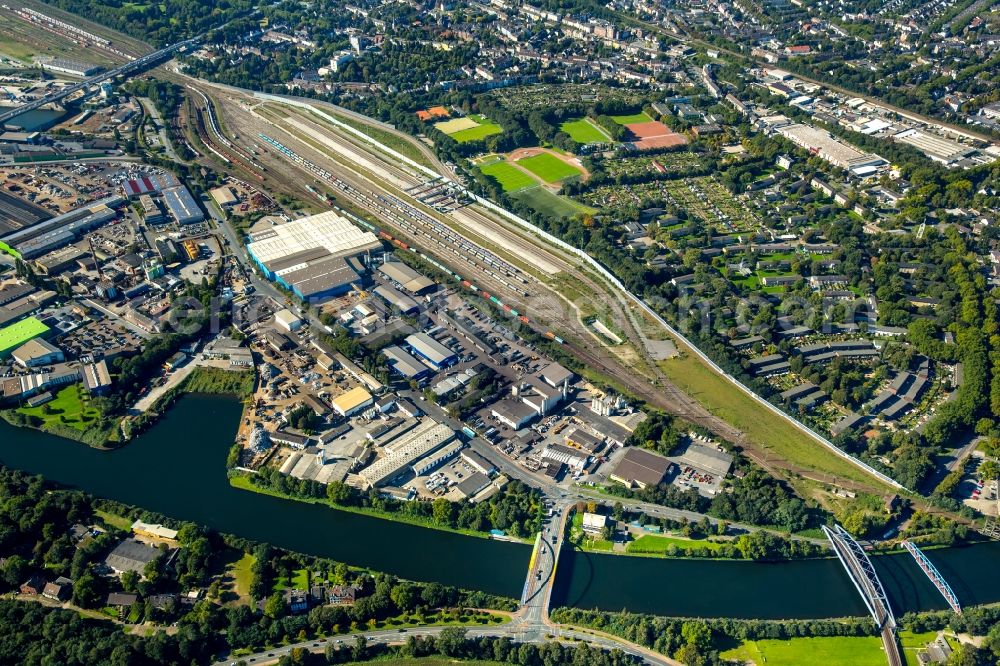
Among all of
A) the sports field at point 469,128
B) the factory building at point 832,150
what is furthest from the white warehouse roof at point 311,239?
the factory building at point 832,150

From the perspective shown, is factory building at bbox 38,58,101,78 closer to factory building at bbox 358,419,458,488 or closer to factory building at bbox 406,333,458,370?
factory building at bbox 406,333,458,370

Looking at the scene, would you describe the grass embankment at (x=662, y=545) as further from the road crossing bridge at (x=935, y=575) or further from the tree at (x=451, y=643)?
the tree at (x=451, y=643)

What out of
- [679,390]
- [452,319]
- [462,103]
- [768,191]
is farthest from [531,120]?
[679,390]

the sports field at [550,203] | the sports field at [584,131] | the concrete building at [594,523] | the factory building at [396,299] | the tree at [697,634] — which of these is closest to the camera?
the tree at [697,634]

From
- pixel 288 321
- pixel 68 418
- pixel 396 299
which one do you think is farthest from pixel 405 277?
pixel 68 418

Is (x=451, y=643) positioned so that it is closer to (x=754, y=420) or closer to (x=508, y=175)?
(x=754, y=420)

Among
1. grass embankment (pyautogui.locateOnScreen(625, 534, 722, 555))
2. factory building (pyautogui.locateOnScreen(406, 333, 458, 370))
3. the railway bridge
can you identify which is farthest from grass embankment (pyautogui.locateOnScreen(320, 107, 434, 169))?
the railway bridge
